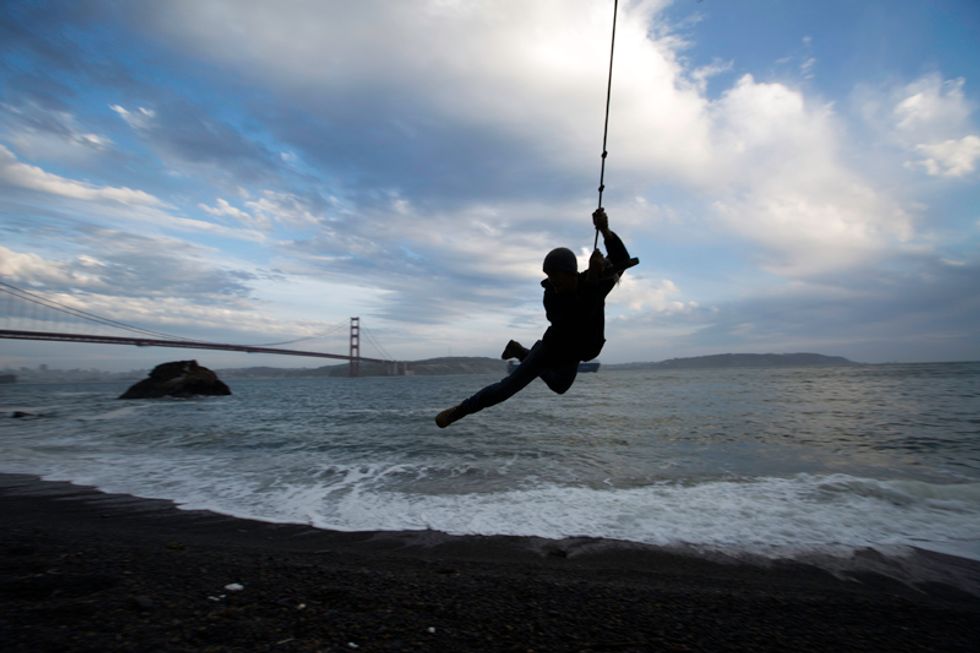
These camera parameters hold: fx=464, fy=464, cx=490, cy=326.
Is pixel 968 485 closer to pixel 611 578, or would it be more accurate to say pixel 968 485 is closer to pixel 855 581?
pixel 855 581

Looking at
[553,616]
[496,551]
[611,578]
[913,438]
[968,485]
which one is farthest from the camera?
[913,438]

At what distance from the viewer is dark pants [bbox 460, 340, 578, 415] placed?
152 inches

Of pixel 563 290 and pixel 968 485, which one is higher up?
pixel 563 290

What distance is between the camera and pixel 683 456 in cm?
1073

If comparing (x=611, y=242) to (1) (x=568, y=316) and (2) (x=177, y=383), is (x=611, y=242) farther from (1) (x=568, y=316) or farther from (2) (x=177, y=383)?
(2) (x=177, y=383)

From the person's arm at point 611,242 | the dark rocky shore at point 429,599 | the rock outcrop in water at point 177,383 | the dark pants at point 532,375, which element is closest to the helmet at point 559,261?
the person's arm at point 611,242

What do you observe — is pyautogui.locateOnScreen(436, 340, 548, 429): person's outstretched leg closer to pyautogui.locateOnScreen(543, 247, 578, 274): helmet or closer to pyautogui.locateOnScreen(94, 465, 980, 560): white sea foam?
pyautogui.locateOnScreen(543, 247, 578, 274): helmet

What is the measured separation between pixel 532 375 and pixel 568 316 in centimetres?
65

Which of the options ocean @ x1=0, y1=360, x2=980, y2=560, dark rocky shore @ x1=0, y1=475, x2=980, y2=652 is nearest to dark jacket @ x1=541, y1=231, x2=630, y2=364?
dark rocky shore @ x1=0, y1=475, x2=980, y2=652

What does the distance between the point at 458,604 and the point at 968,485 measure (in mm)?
9534

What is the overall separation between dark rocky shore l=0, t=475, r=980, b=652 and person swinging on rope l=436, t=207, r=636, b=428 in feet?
4.94

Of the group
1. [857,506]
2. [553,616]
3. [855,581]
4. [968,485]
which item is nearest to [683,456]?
[857,506]

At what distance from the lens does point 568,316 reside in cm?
366

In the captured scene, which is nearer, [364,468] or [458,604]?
[458,604]
